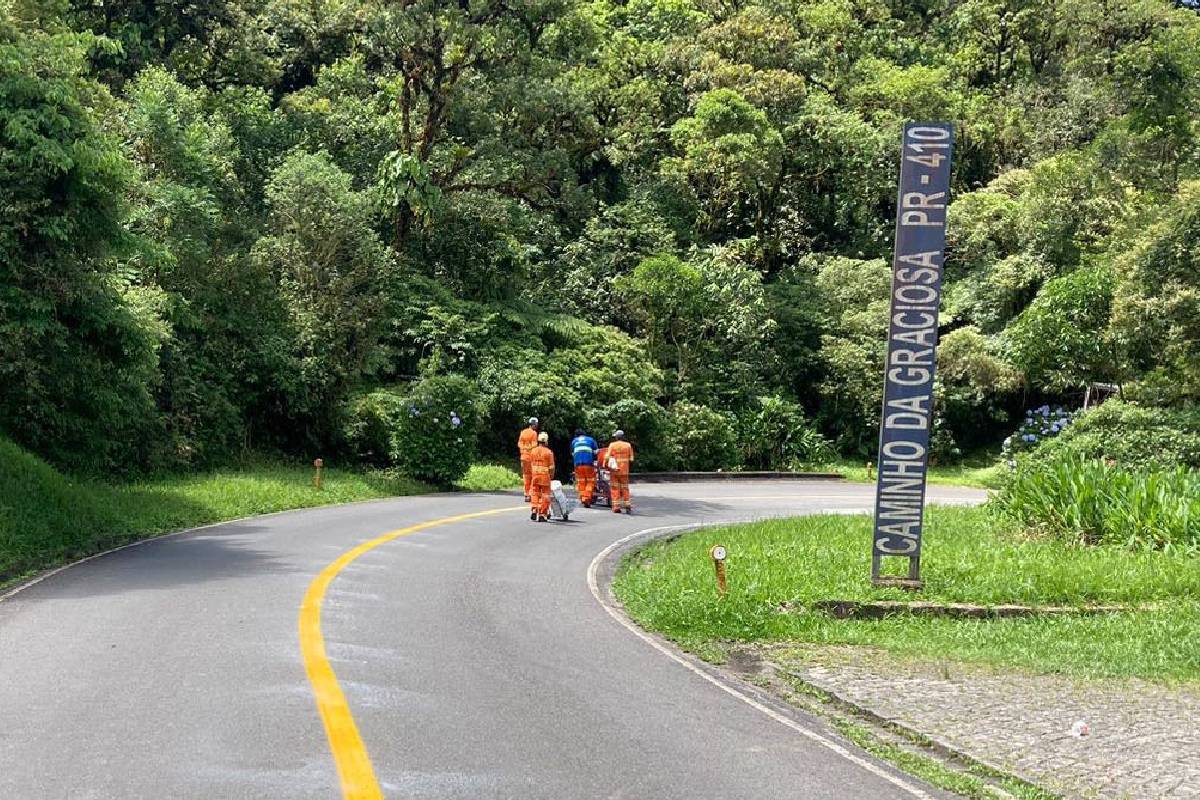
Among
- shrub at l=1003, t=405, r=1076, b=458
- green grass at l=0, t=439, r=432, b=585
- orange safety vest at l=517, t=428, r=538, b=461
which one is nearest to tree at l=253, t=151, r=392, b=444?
green grass at l=0, t=439, r=432, b=585

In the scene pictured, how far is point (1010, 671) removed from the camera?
9688 mm

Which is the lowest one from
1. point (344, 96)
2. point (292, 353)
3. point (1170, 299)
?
point (292, 353)

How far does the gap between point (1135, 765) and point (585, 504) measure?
60.2 ft

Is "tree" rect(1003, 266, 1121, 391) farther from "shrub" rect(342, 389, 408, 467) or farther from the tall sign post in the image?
the tall sign post

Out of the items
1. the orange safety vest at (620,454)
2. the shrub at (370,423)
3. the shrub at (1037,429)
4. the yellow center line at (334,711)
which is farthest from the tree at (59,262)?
the shrub at (1037,429)

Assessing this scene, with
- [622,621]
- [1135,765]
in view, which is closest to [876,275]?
[622,621]

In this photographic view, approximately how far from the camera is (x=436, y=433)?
94.1ft

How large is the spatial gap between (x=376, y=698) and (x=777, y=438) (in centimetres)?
3374

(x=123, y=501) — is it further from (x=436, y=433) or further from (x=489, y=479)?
(x=489, y=479)

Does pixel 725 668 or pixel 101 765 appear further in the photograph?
pixel 725 668

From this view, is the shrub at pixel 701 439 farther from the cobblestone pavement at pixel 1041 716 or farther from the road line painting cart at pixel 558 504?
the cobblestone pavement at pixel 1041 716

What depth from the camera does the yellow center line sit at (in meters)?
5.76

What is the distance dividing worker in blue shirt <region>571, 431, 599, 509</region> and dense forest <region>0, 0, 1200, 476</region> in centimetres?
460

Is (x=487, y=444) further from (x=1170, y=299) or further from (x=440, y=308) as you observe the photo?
(x=1170, y=299)
